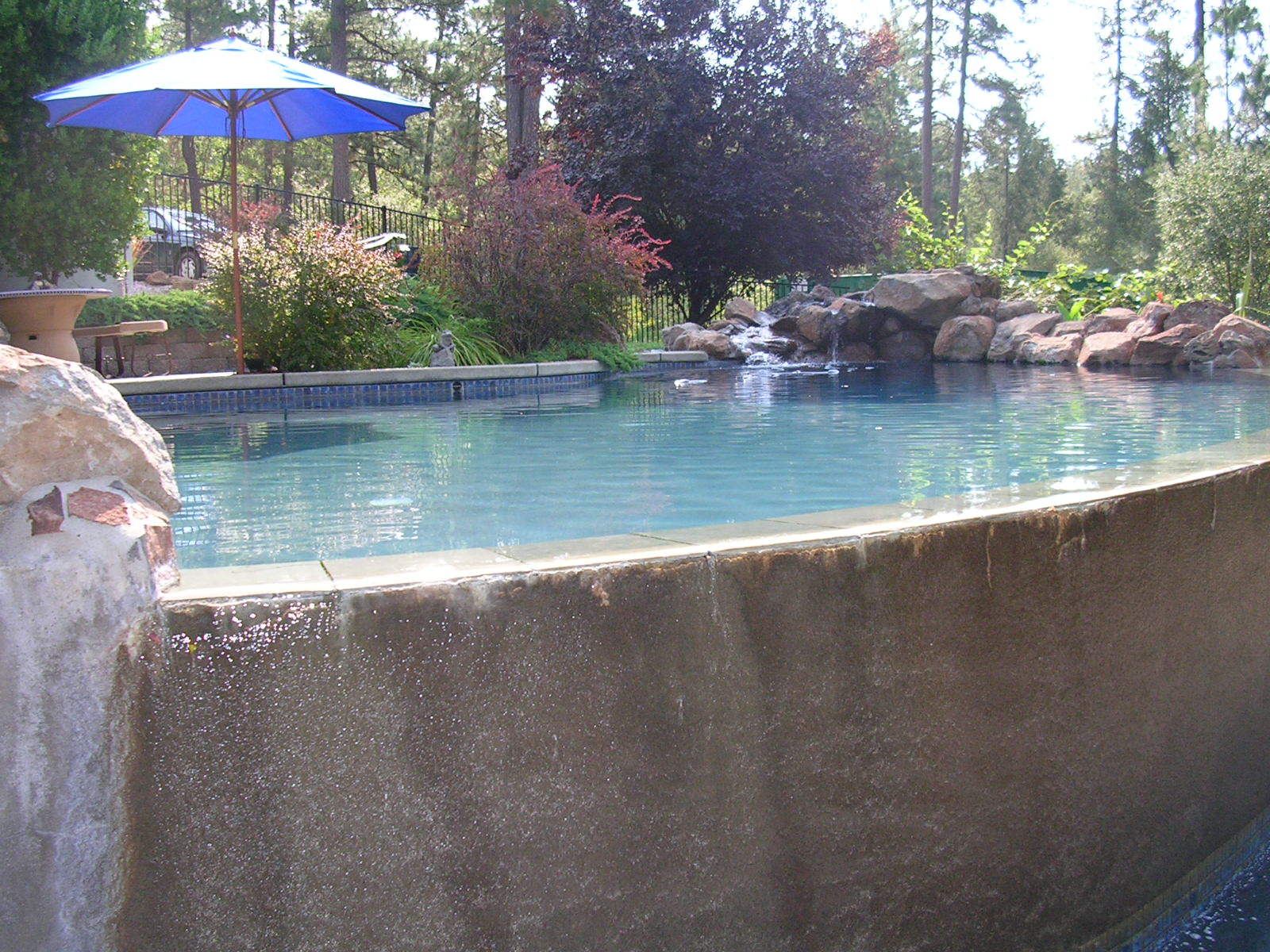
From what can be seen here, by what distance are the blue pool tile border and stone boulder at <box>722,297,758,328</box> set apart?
25.2 feet

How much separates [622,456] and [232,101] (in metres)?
6.60

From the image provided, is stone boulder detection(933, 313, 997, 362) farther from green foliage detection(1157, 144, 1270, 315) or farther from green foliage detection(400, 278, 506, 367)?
green foliage detection(400, 278, 506, 367)

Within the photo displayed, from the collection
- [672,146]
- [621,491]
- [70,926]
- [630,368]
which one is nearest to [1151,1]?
[672,146]

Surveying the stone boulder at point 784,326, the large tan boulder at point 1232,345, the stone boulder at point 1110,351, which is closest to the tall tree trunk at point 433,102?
the stone boulder at point 784,326

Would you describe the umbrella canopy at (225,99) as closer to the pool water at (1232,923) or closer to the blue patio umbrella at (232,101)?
the blue patio umbrella at (232,101)

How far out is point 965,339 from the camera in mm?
16266

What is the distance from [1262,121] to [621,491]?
3513 centimetres

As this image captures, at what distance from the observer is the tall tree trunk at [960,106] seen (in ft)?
124

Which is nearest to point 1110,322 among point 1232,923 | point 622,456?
point 622,456

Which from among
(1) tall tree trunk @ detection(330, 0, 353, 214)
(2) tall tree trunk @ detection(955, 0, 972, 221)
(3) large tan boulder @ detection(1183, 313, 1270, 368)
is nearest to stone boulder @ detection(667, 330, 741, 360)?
(3) large tan boulder @ detection(1183, 313, 1270, 368)

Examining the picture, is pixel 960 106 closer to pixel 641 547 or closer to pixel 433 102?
pixel 433 102

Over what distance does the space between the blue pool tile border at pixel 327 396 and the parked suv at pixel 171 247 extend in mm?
9470

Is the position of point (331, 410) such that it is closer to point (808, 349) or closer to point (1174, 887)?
point (1174, 887)

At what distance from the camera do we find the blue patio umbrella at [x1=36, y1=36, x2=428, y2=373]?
841 centimetres
